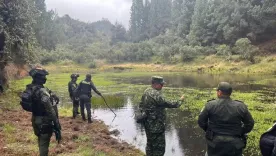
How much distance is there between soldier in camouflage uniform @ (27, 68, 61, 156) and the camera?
773 cm

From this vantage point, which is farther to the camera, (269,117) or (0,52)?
(0,52)

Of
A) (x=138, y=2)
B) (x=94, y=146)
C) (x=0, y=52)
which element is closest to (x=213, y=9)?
(x=138, y=2)

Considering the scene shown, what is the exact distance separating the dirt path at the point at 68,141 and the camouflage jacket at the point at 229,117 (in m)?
5.32

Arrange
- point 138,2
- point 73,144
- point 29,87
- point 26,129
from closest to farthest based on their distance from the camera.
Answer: point 29,87, point 73,144, point 26,129, point 138,2

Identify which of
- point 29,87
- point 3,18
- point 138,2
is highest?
point 138,2

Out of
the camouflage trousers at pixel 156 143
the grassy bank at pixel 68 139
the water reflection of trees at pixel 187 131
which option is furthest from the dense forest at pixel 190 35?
the camouflage trousers at pixel 156 143

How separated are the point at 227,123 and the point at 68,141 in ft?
24.2

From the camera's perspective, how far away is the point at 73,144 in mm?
11805

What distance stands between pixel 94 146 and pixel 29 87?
480 cm

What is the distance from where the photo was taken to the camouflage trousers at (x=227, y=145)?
6.80 metres

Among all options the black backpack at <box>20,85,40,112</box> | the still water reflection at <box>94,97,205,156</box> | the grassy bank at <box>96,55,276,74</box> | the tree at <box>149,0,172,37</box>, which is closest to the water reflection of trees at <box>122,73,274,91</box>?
the grassy bank at <box>96,55,276,74</box>

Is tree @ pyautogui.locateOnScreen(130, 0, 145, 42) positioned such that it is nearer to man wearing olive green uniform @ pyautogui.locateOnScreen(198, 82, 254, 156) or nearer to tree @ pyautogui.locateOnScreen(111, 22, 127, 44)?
tree @ pyautogui.locateOnScreen(111, 22, 127, 44)

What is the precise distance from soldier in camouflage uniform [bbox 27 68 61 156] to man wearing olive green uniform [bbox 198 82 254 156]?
386cm

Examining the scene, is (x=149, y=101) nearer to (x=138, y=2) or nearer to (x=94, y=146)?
(x=94, y=146)
